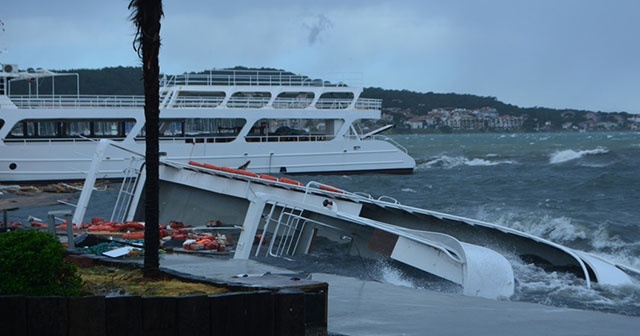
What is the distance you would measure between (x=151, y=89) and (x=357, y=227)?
833 cm

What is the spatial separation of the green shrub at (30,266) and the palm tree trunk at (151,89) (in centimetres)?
132

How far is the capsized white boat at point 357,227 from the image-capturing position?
13125 millimetres

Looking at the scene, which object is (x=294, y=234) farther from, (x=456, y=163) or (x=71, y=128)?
Result: (x=456, y=163)

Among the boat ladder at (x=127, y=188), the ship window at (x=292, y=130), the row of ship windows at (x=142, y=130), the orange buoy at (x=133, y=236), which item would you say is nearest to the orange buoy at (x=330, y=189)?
the orange buoy at (x=133, y=236)

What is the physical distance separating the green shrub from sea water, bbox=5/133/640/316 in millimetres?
6637

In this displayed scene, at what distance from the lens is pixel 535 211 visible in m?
28.6

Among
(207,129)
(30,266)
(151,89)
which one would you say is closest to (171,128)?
(207,129)

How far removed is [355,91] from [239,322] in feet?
138

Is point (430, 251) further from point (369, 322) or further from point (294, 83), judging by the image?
point (294, 83)

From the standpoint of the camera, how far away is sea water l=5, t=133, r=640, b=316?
44.8ft

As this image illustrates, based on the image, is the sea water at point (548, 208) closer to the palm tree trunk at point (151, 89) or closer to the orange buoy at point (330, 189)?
the orange buoy at point (330, 189)

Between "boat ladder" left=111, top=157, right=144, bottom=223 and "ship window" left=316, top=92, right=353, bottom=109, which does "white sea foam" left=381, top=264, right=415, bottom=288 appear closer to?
"boat ladder" left=111, top=157, right=144, bottom=223

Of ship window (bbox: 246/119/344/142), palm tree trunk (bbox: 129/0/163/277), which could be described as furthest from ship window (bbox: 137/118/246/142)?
palm tree trunk (bbox: 129/0/163/277)

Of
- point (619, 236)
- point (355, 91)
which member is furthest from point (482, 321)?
point (355, 91)
